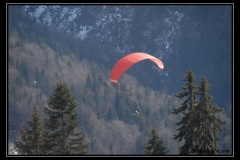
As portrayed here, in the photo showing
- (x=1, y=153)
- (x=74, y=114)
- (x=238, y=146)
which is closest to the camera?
(x=1, y=153)

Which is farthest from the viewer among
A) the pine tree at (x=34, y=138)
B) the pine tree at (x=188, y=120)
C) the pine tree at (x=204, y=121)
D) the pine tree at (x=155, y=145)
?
the pine tree at (x=34, y=138)

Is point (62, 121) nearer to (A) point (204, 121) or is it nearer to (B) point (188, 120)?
(B) point (188, 120)

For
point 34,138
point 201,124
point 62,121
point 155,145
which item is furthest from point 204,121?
point 34,138

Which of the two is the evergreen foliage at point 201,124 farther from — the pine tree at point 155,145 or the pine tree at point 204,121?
the pine tree at point 155,145

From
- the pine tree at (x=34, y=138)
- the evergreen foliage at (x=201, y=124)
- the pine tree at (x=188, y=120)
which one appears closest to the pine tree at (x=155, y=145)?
the pine tree at (x=188, y=120)

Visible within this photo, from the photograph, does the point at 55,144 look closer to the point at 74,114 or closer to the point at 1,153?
the point at 74,114

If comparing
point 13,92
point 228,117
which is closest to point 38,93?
point 13,92
